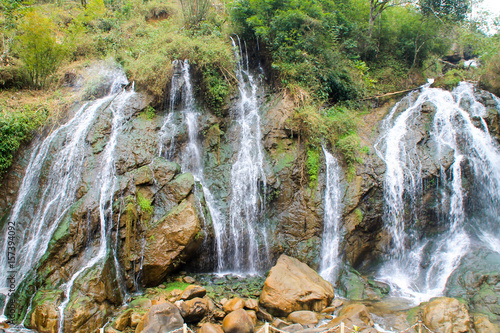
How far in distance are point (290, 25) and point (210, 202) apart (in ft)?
30.9

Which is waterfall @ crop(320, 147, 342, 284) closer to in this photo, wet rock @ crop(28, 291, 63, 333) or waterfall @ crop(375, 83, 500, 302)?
waterfall @ crop(375, 83, 500, 302)

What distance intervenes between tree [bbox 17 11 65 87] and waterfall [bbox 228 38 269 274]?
29.4 ft

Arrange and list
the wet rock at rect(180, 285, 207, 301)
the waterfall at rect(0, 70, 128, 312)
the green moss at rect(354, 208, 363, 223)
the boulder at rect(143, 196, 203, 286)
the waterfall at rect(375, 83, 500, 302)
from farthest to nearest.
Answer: the green moss at rect(354, 208, 363, 223)
the waterfall at rect(375, 83, 500, 302)
the boulder at rect(143, 196, 203, 286)
the waterfall at rect(0, 70, 128, 312)
the wet rock at rect(180, 285, 207, 301)

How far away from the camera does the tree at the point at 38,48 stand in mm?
12820

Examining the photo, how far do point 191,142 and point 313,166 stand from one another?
Result: 16.2 feet

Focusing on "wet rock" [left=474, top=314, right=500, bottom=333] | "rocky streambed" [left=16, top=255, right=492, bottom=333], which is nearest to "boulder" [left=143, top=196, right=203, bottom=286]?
"rocky streambed" [left=16, top=255, right=492, bottom=333]

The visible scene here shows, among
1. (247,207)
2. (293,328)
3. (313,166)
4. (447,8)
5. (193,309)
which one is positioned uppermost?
(447,8)

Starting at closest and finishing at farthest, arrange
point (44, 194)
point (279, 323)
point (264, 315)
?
point (279, 323) < point (264, 315) < point (44, 194)

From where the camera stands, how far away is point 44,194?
9828 millimetres

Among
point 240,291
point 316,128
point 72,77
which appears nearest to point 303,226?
point 240,291

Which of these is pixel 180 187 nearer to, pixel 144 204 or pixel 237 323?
pixel 144 204

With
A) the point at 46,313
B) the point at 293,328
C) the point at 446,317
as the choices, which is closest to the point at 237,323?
the point at 293,328

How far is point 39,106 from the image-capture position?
1207cm

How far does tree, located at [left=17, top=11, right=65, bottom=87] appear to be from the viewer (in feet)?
42.1
